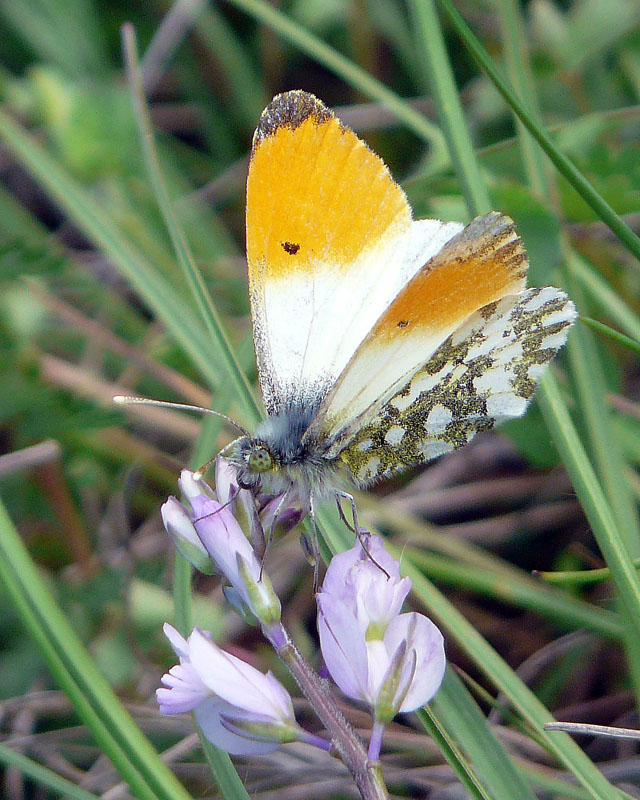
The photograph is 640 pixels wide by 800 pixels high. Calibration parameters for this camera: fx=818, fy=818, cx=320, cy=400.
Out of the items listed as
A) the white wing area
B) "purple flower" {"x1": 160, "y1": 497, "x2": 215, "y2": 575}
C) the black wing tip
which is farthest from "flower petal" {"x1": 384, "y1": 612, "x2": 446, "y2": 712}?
the black wing tip

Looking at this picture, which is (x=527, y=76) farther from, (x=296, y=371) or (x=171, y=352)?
(x=171, y=352)

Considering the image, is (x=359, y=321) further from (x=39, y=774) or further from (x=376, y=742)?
(x=39, y=774)

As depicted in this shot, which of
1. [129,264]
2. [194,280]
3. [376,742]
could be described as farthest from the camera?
[129,264]

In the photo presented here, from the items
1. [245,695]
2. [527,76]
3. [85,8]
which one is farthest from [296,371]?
[85,8]

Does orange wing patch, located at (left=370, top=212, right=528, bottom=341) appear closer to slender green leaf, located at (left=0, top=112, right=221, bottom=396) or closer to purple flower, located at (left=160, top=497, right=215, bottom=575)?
purple flower, located at (left=160, top=497, right=215, bottom=575)

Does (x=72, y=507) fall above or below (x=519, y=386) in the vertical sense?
above

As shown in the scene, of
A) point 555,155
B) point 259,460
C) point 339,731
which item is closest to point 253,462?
point 259,460

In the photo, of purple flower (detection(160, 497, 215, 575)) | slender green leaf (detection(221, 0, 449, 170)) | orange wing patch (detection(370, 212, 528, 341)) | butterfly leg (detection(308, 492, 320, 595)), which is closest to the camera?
purple flower (detection(160, 497, 215, 575))
